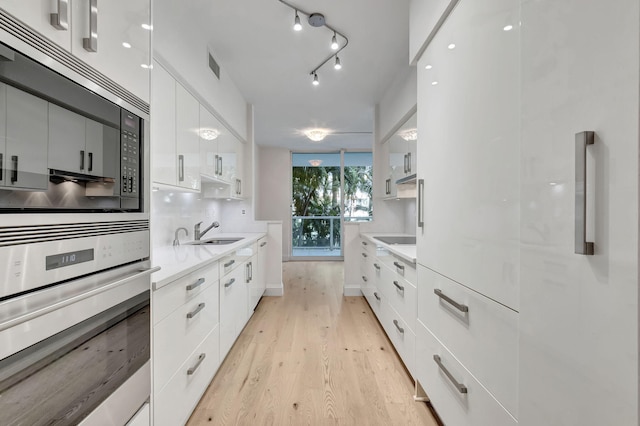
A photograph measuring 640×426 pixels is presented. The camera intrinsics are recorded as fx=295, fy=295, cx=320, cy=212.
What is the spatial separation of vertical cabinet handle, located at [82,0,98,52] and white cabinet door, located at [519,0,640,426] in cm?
123

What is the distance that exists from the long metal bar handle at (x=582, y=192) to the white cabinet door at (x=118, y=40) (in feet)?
4.17

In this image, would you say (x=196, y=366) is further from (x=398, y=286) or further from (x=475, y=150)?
(x=475, y=150)

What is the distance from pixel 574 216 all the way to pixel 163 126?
6.92 feet

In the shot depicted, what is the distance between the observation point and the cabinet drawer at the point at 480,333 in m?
0.96

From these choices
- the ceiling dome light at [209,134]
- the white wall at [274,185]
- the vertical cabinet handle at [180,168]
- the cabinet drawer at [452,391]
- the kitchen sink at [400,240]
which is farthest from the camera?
the white wall at [274,185]

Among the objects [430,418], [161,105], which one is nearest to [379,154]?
[161,105]

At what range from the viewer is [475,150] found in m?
1.20

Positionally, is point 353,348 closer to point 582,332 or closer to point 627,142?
point 582,332

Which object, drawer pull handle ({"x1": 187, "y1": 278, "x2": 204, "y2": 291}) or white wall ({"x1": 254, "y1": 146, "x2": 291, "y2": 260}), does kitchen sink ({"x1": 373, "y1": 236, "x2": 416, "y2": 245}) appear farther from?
white wall ({"x1": 254, "y1": 146, "x2": 291, "y2": 260})

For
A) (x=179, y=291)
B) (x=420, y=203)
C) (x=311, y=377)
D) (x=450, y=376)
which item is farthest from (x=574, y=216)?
(x=311, y=377)

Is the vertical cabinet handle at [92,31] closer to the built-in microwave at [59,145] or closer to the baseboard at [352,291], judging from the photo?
the built-in microwave at [59,145]

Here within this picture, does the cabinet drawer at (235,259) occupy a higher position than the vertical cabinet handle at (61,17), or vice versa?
the vertical cabinet handle at (61,17)

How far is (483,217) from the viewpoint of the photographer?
1.13 m

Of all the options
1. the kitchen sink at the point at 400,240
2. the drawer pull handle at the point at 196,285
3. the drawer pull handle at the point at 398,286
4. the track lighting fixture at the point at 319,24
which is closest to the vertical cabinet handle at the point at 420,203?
the drawer pull handle at the point at 398,286
